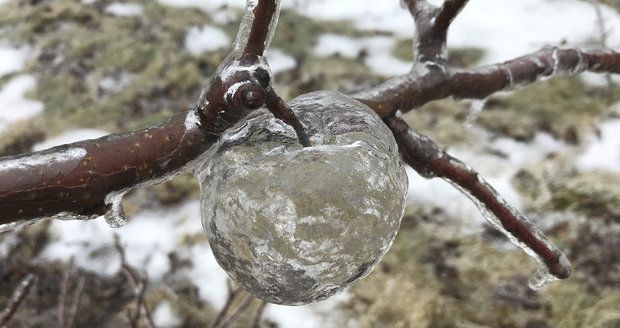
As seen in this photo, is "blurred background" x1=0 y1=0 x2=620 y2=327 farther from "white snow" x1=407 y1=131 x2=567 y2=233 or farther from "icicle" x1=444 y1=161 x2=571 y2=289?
"icicle" x1=444 y1=161 x2=571 y2=289

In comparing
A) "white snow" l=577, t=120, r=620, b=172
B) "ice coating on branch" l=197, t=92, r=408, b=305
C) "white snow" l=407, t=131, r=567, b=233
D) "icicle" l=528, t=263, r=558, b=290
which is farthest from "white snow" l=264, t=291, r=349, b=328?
"ice coating on branch" l=197, t=92, r=408, b=305

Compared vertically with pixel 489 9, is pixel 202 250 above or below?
below

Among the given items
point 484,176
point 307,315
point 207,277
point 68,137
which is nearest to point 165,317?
point 207,277

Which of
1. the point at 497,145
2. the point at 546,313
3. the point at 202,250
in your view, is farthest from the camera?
the point at 497,145

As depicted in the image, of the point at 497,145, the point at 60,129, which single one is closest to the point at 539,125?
the point at 497,145

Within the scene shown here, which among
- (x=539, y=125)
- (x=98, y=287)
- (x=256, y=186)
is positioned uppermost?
(x=256, y=186)

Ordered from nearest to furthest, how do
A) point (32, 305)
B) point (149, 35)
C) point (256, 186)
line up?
point (256, 186)
point (32, 305)
point (149, 35)

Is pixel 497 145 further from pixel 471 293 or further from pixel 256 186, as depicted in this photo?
pixel 256 186
